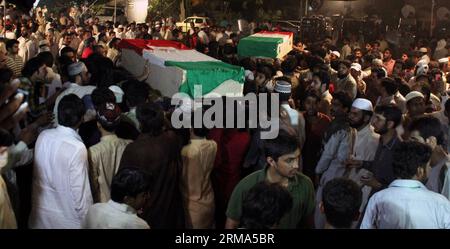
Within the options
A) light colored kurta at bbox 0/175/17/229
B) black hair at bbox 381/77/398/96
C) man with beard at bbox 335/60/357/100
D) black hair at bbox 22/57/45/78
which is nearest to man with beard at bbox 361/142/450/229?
light colored kurta at bbox 0/175/17/229

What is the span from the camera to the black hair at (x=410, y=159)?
9.23 ft

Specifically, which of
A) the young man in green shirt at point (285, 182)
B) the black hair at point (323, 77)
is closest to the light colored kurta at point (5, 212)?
the young man in green shirt at point (285, 182)

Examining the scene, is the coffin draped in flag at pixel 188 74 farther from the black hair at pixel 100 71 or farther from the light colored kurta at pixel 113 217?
the light colored kurta at pixel 113 217

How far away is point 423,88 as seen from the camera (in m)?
5.70

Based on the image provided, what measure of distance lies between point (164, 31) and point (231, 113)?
11.3 metres

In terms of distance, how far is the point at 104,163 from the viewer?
352 cm

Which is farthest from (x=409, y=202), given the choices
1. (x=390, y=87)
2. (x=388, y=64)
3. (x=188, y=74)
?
(x=388, y=64)

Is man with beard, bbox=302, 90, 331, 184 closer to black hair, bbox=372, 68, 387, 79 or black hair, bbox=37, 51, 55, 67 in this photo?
black hair, bbox=372, 68, 387, 79

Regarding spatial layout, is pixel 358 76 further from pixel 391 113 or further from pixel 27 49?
pixel 27 49

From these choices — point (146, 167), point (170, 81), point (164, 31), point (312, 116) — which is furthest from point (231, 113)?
point (164, 31)

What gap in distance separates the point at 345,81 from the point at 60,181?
423cm

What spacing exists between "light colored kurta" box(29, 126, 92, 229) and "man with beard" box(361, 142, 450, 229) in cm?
156

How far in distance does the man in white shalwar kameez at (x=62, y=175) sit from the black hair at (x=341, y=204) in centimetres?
142

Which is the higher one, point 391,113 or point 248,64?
point 391,113
